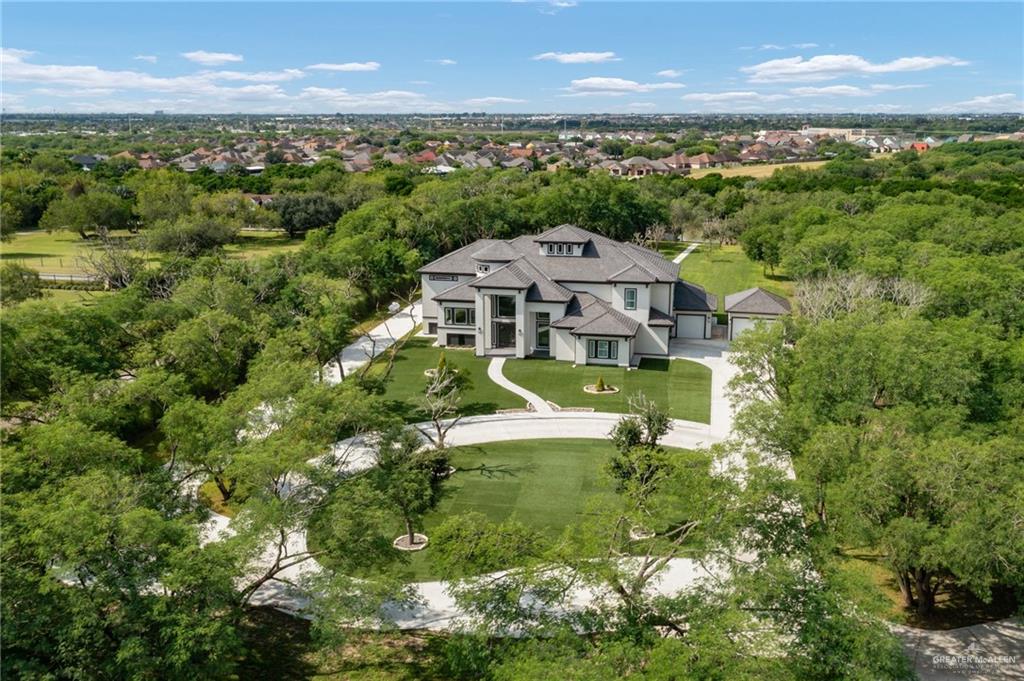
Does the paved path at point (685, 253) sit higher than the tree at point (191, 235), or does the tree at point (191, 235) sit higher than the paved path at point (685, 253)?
the tree at point (191, 235)

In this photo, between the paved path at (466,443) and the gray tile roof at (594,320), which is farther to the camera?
the gray tile roof at (594,320)

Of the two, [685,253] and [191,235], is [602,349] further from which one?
[191,235]

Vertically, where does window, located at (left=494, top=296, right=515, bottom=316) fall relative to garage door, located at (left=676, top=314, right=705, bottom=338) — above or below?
above

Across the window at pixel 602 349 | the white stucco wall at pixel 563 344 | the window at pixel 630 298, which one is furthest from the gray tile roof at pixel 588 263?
the window at pixel 602 349

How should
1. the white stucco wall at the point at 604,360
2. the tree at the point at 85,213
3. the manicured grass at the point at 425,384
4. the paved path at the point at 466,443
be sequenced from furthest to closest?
the tree at the point at 85,213, the white stucco wall at the point at 604,360, the manicured grass at the point at 425,384, the paved path at the point at 466,443

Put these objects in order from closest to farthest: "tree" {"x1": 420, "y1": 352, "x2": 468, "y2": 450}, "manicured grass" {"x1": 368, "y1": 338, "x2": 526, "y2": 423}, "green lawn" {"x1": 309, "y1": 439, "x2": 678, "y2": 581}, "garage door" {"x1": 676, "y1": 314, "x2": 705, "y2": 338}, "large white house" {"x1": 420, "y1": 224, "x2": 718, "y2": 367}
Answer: "green lawn" {"x1": 309, "y1": 439, "x2": 678, "y2": 581} < "tree" {"x1": 420, "y1": 352, "x2": 468, "y2": 450} < "manicured grass" {"x1": 368, "y1": 338, "x2": 526, "y2": 423} < "large white house" {"x1": 420, "y1": 224, "x2": 718, "y2": 367} < "garage door" {"x1": 676, "y1": 314, "x2": 705, "y2": 338}

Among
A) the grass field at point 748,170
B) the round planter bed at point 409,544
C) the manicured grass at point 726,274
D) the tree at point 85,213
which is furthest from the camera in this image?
the grass field at point 748,170

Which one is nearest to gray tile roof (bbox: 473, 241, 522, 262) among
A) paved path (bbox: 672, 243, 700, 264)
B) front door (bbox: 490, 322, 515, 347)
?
front door (bbox: 490, 322, 515, 347)

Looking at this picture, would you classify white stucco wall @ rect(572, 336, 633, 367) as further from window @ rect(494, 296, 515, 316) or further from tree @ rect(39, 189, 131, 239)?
tree @ rect(39, 189, 131, 239)

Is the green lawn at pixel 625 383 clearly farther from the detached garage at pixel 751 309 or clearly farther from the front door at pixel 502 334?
the detached garage at pixel 751 309
